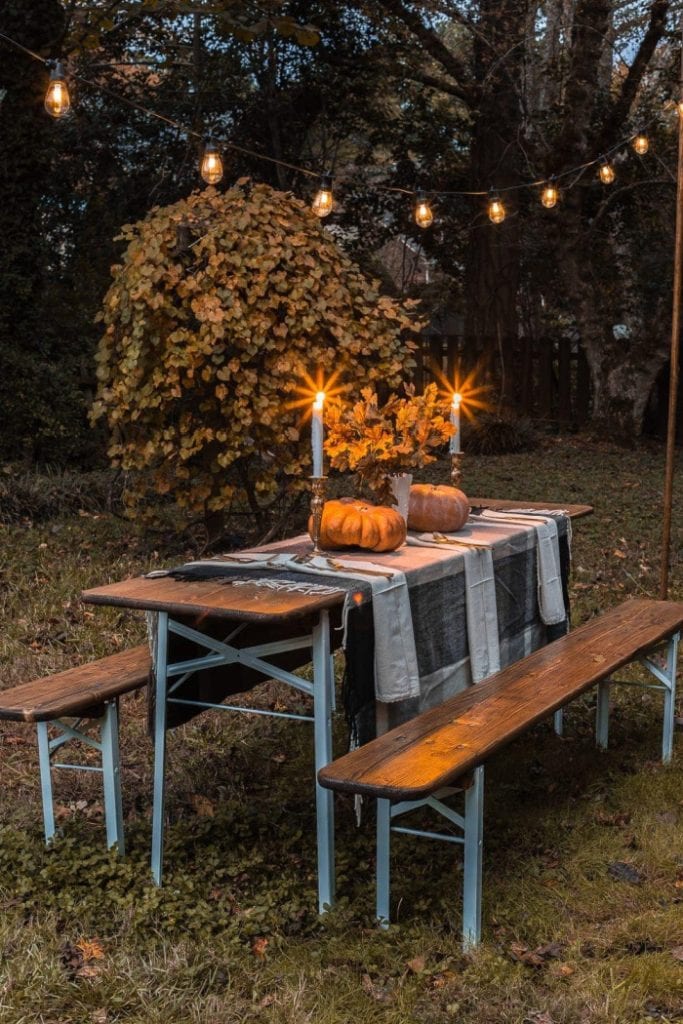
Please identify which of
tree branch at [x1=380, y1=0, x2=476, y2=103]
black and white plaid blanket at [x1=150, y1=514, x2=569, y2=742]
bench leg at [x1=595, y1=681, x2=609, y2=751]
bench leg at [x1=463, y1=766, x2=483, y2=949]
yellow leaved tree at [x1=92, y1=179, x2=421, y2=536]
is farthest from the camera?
tree branch at [x1=380, y1=0, x2=476, y2=103]

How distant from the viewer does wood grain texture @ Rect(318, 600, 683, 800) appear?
3.21m

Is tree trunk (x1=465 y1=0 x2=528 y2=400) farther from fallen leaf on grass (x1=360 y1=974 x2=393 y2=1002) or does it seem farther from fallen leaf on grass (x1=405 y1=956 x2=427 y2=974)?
fallen leaf on grass (x1=360 y1=974 x2=393 y2=1002)

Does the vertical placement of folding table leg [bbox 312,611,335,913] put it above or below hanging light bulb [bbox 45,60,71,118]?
below

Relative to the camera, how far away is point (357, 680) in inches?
149

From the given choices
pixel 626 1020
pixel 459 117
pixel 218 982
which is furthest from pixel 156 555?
pixel 459 117

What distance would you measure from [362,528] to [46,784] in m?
1.40

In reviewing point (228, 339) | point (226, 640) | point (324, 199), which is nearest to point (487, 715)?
point (226, 640)

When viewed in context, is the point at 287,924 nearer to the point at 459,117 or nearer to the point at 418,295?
the point at 459,117

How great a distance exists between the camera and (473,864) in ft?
11.4

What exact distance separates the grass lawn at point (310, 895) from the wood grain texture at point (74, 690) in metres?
0.52

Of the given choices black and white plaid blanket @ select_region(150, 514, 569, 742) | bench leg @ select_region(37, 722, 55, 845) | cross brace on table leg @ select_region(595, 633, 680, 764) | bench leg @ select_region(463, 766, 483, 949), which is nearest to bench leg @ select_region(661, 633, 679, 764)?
cross brace on table leg @ select_region(595, 633, 680, 764)

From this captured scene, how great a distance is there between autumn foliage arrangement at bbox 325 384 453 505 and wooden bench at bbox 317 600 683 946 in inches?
33.2

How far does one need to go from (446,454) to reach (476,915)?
10.4 metres

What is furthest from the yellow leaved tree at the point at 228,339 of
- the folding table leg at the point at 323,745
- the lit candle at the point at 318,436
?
the folding table leg at the point at 323,745
